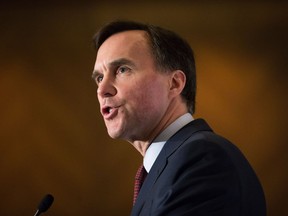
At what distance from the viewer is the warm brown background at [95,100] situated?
2480 mm

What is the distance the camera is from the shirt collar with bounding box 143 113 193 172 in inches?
41.3

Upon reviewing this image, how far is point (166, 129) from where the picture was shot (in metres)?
1.06

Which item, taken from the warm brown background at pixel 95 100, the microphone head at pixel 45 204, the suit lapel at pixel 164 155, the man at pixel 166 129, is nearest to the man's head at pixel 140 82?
the man at pixel 166 129

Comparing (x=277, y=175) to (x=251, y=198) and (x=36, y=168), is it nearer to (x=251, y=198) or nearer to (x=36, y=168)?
(x=36, y=168)

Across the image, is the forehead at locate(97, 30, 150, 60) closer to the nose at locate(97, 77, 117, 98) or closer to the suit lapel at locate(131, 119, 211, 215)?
the nose at locate(97, 77, 117, 98)

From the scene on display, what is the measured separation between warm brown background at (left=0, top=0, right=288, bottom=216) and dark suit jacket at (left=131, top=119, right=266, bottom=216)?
64.8 inches

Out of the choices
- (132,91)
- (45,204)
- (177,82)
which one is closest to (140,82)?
(132,91)

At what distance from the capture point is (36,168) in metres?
2.52

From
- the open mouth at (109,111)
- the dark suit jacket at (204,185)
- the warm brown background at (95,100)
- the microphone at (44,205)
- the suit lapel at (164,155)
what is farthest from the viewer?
the warm brown background at (95,100)

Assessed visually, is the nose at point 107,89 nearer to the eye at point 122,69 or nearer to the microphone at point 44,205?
the eye at point 122,69

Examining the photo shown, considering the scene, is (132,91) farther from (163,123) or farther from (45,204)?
(45,204)

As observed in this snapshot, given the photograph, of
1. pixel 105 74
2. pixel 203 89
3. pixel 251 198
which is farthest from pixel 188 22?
pixel 251 198

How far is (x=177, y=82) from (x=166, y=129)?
160mm

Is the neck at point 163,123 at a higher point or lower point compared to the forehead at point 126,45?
lower
